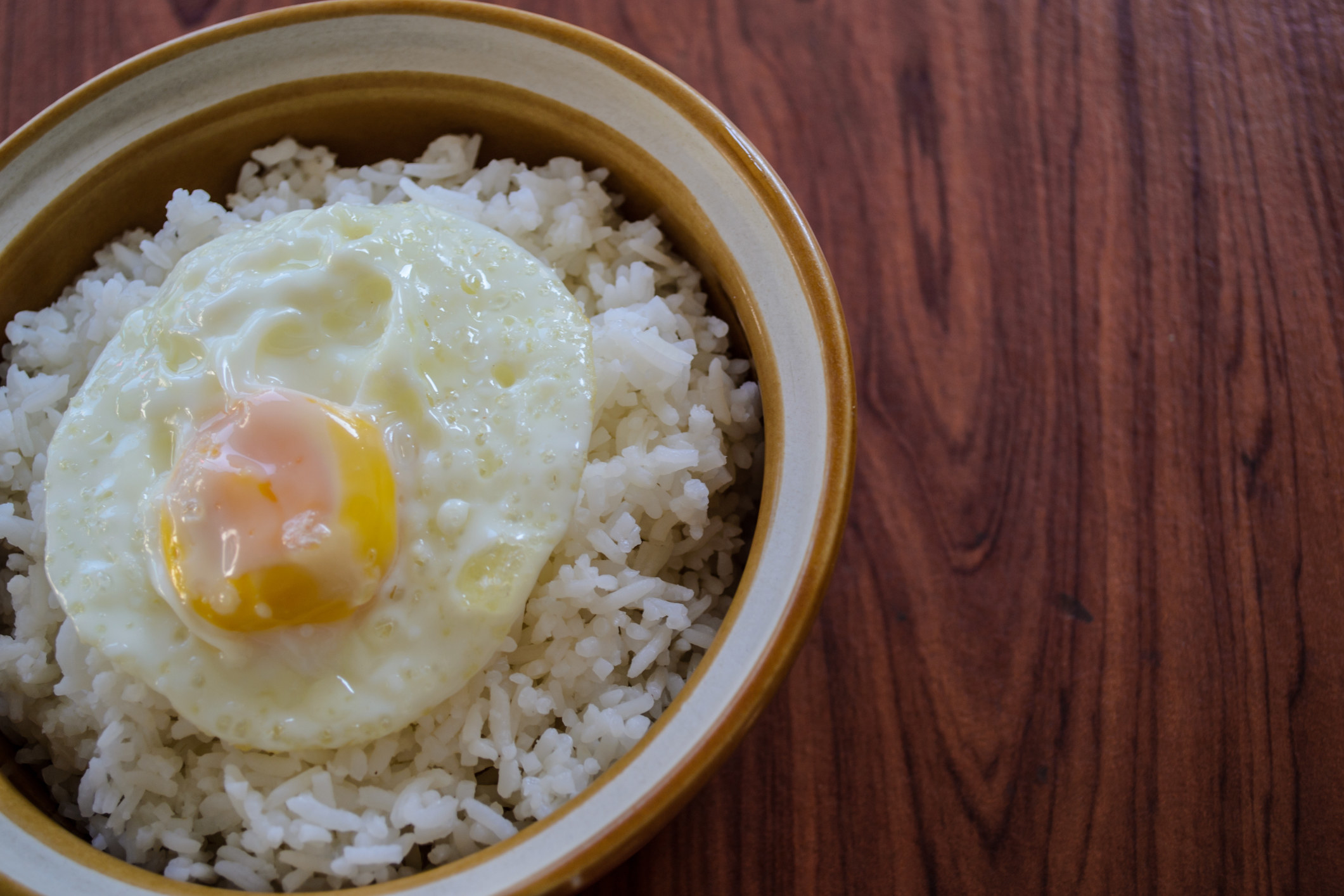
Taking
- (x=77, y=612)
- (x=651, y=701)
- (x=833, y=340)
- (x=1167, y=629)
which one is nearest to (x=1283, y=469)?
(x=1167, y=629)

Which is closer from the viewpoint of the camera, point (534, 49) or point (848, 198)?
point (534, 49)

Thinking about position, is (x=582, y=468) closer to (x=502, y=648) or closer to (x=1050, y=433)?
(x=502, y=648)

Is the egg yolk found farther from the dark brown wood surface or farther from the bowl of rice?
the dark brown wood surface

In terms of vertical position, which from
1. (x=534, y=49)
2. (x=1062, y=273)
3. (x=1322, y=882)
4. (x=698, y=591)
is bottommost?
(x=1322, y=882)

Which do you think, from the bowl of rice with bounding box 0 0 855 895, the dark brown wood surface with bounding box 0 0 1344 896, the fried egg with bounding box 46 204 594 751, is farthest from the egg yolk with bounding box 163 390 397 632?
the dark brown wood surface with bounding box 0 0 1344 896

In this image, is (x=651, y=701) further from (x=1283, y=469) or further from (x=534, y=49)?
(x=1283, y=469)

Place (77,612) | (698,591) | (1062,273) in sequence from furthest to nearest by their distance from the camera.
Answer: (1062,273), (698,591), (77,612)

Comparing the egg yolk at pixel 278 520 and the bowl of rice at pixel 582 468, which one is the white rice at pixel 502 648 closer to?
the bowl of rice at pixel 582 468
